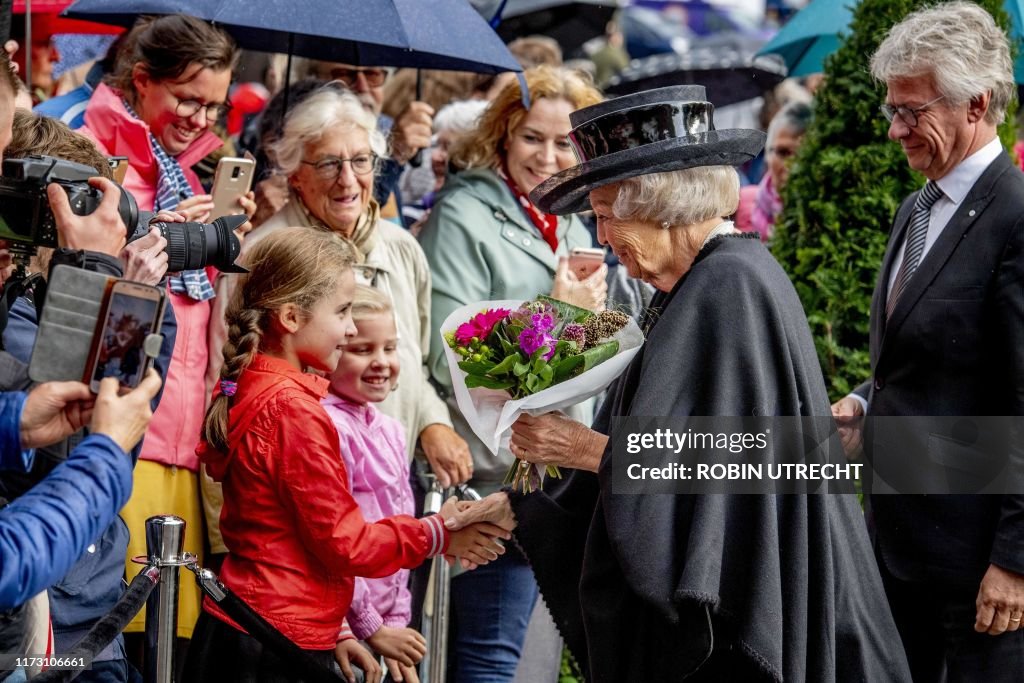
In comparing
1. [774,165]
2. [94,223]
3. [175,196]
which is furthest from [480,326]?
[774,165]

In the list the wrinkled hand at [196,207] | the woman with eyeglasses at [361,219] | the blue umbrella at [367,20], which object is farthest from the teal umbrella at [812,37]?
the wrinkled hand at [196,207]

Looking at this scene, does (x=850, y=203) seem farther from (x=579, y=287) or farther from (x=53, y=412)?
(x=53, y=412)

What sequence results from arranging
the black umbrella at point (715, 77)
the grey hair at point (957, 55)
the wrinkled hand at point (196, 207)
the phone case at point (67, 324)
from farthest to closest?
1. the black umbrella at point (715, 77)
2. the wrinkled hand at point (196, 207)
3. the grey hair at point (957, 55)
4. the phone case at point (67, 324)

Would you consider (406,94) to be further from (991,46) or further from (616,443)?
(616,443)

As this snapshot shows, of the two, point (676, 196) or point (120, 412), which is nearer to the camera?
point (120, 412)

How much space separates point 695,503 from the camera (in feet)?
11.0

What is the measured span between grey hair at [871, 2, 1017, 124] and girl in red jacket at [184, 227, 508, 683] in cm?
202

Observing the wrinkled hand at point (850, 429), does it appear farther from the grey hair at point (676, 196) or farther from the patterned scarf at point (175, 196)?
the patterned scarf at point (175, 196)

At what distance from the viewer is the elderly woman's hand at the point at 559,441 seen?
11.8 feet

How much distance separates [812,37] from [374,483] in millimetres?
4222

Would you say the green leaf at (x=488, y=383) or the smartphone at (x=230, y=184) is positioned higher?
the smartphone at (x=230, y=184)

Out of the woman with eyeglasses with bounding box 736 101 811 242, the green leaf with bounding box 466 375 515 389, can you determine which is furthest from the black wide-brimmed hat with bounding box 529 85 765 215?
A: the woman with eyeglasses with bounding box 736 101 811 242

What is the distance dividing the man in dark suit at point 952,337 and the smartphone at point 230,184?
2.22m

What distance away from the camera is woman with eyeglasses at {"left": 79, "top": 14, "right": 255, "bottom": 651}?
14.4 feet
